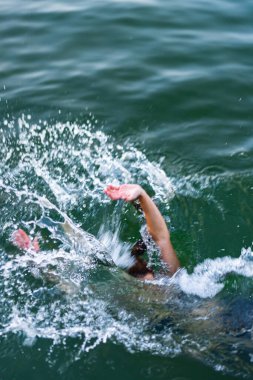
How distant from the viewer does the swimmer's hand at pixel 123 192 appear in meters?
4.51

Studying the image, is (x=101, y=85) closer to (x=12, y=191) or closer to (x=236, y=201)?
(x=12, y=191)

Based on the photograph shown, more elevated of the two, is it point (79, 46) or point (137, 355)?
point (79, 46)

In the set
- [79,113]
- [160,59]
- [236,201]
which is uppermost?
[160,59]

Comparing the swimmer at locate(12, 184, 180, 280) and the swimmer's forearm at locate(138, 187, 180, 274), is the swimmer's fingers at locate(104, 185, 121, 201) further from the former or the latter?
the swimmer's forearm at locate(138, 187, 180, 274)

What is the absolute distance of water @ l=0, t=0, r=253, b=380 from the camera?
437 centimetres

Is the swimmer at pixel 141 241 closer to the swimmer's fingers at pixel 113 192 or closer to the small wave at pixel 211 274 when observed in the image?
the swimmer's fingers at pixel 113 192

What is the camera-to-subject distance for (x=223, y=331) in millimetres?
4266

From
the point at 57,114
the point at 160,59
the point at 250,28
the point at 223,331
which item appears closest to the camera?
the point at 223,331

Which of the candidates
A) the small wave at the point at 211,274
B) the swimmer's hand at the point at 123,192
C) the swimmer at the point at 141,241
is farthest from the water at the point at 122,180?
the swimmer's hand at the point at 123,192

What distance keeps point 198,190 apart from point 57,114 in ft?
6.66

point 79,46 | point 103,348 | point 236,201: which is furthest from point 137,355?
point 79,46

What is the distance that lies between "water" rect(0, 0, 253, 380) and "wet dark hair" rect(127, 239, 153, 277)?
0.32 feet

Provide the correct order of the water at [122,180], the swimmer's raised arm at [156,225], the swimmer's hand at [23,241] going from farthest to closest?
1. the swimmer's hand at [23,241]
2. the swimmer's raised arm at [156,225]
3. the water at [122,180]

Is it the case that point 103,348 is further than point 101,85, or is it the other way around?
point 101,85
